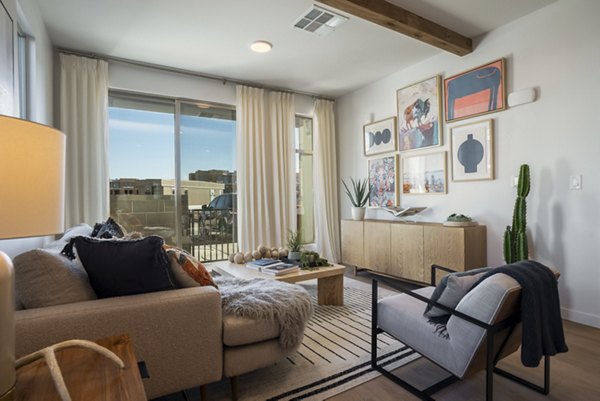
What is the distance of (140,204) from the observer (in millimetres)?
3830

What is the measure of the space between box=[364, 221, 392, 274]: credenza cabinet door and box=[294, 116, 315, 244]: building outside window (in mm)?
1243

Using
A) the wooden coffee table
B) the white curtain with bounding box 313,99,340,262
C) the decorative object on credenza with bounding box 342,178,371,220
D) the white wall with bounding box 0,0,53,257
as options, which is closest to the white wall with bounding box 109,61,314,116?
the white wall with bounding box 0,0,53,257

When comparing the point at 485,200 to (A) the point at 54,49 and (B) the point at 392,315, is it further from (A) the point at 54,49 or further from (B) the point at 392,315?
(A) the point at 54,49

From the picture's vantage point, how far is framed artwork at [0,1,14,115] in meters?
1.71

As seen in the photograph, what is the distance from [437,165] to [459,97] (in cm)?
74

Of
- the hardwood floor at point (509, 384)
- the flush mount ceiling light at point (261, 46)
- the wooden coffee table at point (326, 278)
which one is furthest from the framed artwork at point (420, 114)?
the hardwood floor at point (509, 384)

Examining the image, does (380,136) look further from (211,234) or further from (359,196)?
(211,234)

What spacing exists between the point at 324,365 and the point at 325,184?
324cm

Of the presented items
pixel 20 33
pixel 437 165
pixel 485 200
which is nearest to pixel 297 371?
pixel 485 200

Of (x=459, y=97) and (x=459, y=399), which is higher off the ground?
(x=459, y=97)

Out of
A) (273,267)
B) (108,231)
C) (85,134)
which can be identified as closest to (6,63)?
(108,231)

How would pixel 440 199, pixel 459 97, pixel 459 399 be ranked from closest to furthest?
pixel 459 399, pixel 459 97, pixel 440 199

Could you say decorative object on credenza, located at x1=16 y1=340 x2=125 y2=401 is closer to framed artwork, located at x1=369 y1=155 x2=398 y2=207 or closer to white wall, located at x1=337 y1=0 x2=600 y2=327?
white wall, located at x1=337 y1=0 x2=600 y2=327

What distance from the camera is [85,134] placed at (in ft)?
11.1
